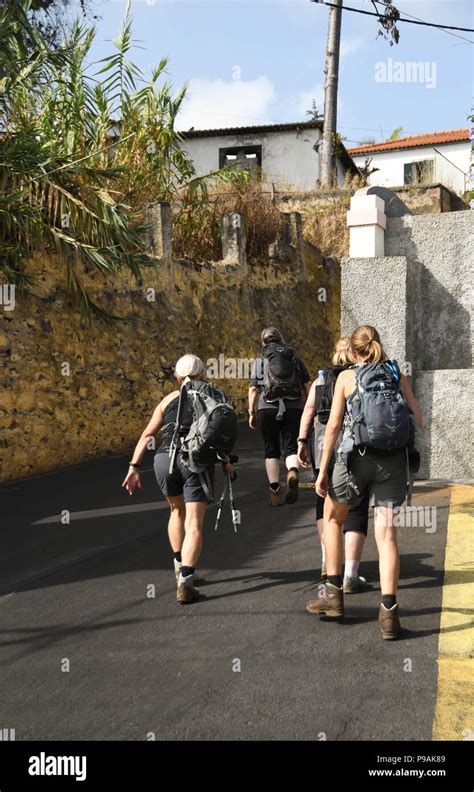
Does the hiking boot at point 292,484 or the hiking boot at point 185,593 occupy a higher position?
the hiking boot at point 292,484

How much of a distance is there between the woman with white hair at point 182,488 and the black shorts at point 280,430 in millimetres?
2096

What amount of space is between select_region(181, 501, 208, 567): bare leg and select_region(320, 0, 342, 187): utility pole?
20.5 m

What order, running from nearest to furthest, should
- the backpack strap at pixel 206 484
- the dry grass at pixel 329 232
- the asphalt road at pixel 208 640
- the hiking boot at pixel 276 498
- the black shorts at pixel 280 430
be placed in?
the asphalt road at pixel 208 640, the backpack strap at pixel 206 484, the black shorts at pixel 280 430, the hiking boot at pixel 276 498, the dry grass at pixel 329 232

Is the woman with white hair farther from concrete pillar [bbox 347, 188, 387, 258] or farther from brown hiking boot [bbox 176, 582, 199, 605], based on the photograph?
concrete pillar [bbox 347, 188, 387, 258]

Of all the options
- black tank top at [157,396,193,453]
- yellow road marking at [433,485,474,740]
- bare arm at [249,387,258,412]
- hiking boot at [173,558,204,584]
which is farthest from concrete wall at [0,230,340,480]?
yellow road marking at [433,485,474,740]

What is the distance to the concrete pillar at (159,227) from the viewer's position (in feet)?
43.3

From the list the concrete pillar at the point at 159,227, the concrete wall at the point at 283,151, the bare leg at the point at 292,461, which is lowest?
the bare leg at the point at 292,461

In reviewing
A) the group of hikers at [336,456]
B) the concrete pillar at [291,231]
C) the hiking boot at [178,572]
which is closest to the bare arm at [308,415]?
the group of hikers at [336,456]

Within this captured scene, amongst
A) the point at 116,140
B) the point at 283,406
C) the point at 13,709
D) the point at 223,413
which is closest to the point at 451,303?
the point at 283,406

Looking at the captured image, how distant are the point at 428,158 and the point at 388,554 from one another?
1548 inches

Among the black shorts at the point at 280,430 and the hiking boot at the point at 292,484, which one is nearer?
the hiking boot at the point at 292,484

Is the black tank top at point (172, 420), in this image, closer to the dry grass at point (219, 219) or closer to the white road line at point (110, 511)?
the white road line at point (110, 511)

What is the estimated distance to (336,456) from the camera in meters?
5.31
